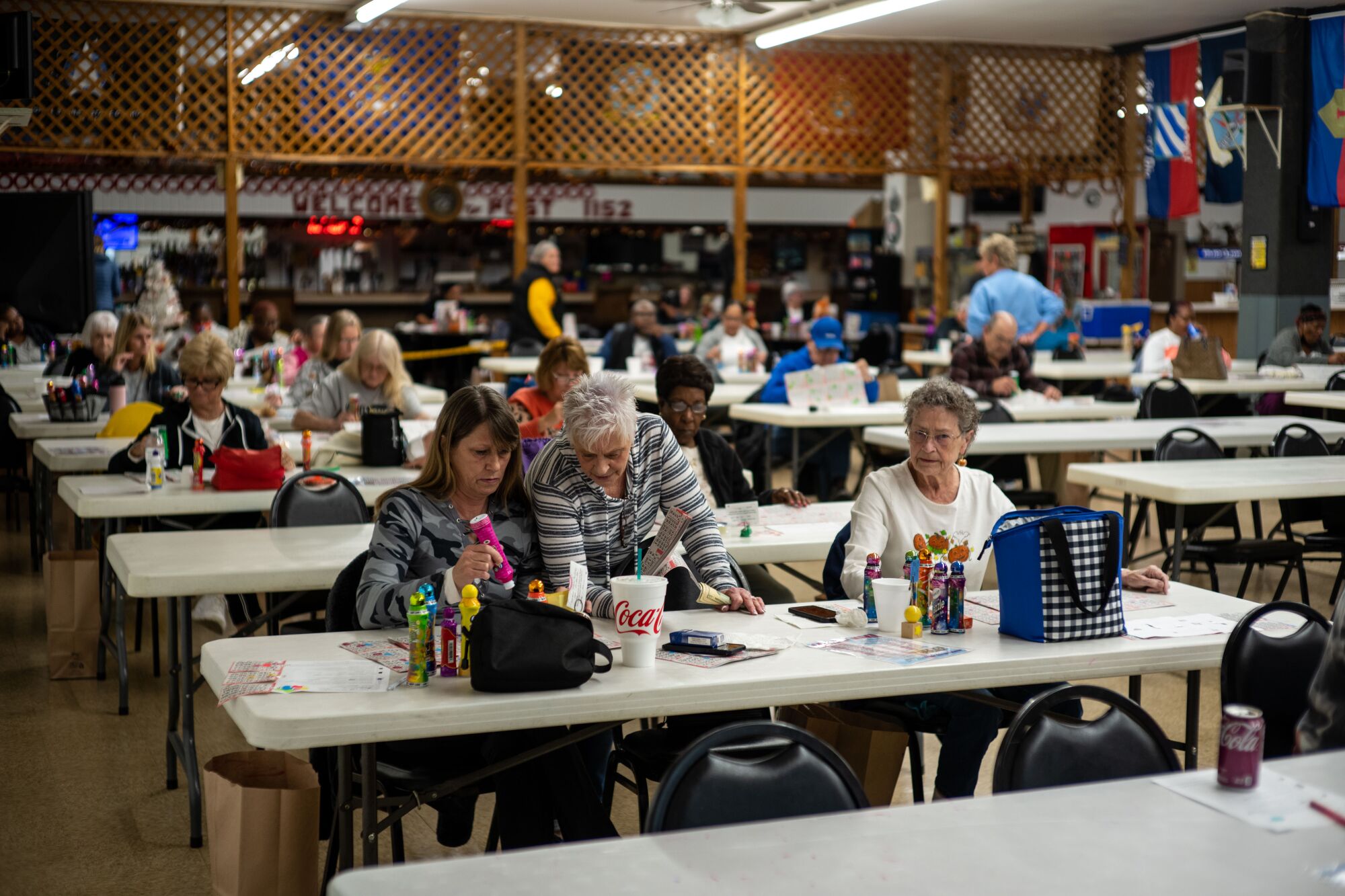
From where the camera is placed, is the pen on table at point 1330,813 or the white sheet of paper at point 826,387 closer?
the pen on table at point 1330,813

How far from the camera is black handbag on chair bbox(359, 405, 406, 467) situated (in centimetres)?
554

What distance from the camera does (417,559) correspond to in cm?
322

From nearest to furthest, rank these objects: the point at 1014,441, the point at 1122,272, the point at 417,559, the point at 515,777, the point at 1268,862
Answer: the point at 1268,862, the point at 515,777, the point at 417,559, the point at 1014,441, the point at 1122,272

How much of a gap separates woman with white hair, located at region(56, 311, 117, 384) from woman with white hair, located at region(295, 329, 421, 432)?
1.40 m

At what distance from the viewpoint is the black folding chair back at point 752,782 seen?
6.89ft

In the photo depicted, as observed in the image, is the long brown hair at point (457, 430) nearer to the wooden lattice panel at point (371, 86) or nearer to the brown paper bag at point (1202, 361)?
the brown paper bag at point (1202, 361)

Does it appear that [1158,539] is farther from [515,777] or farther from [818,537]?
[515,777]

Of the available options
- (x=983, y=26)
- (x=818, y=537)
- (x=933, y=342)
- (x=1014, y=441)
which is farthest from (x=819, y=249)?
(x=818, y=537)

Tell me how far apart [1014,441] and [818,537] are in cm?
240

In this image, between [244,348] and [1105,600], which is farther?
[244,348]

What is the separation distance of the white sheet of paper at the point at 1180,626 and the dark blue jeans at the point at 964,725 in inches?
9.8

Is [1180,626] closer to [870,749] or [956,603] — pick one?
[956,603]

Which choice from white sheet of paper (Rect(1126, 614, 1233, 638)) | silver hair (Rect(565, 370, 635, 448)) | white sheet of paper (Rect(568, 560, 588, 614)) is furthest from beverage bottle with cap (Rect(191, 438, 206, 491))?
white sheet of paper (Rect(1126, 614, 1233, 638))

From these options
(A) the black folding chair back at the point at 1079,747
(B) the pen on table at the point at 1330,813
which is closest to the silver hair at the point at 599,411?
(A) the black folding chair back at the point at 1079,747
